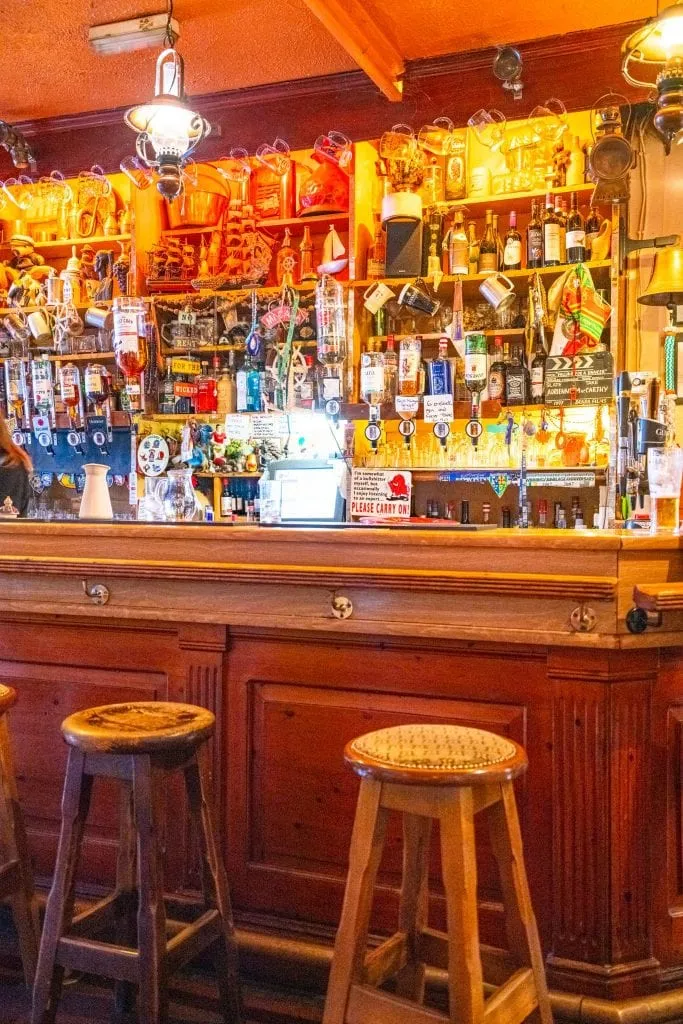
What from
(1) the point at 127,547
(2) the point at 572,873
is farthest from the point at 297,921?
(1) the point at 127,547

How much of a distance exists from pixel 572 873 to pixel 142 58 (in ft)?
12.5

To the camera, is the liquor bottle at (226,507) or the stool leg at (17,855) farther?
the liquor bottle at (226,507)

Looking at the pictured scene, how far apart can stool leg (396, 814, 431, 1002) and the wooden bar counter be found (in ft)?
1.03

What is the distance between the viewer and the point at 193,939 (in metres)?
1.65

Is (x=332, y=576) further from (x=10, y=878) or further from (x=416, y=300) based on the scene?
(x=416, y=300)

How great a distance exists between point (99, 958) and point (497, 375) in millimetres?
3453

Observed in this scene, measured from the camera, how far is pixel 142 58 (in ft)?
13.3

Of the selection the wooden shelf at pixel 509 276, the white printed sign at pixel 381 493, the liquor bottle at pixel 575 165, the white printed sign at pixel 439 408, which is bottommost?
the white printed sign at pixel 381 493

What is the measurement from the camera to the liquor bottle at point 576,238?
13.8 feet

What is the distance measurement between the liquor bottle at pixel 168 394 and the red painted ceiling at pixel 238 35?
4.62 feet

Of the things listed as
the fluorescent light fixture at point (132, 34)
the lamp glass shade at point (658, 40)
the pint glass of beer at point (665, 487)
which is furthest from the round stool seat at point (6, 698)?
the fluorescent light fixture at point (132, 34)

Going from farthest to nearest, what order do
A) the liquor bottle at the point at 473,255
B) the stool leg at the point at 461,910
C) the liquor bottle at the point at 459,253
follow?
the liquor bottle at the point at 473,255, the liquor bottle at the point at 459,253, the stool leg at the point at 461,910

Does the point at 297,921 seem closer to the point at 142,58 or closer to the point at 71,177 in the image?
the point at 142,58

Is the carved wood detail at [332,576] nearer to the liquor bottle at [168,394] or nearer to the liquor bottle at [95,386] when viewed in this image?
the liquor bottle at [168,394]
